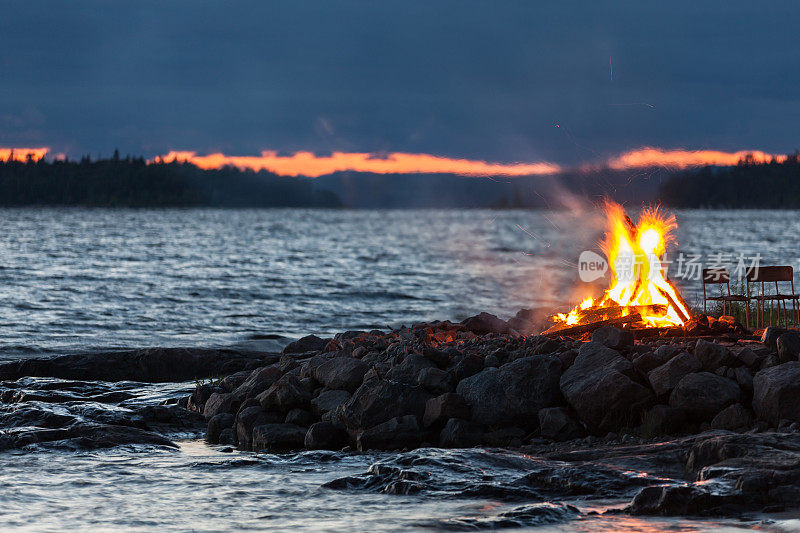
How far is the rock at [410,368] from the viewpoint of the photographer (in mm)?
11445

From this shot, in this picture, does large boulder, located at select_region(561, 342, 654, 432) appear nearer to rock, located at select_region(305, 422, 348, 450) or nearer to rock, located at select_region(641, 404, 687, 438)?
rock, located at select_region(641, 404, 687, 438)

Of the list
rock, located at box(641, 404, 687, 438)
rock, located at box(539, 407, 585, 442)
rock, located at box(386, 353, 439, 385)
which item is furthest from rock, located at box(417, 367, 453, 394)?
rock, located at box(641, 404, 687, 438)

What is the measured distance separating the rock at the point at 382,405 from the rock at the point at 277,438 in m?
0.61

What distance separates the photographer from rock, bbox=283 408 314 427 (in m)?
11.6

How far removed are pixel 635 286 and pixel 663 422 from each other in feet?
13.6

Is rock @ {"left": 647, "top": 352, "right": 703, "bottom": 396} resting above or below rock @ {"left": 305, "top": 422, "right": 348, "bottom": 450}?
above

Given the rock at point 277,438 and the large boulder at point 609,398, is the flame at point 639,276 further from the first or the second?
the rock at point 277,438

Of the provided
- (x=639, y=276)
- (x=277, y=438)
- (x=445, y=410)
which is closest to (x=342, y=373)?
(x=277, y=438)

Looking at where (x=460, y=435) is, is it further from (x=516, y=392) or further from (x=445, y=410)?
(x=516, y=392)

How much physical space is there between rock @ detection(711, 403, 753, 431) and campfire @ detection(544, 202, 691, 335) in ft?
9.31

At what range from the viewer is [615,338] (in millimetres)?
11281

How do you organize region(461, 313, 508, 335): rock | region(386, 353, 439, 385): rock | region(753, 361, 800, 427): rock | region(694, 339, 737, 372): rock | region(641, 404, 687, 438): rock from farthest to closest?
region(461, 313, 508, 335): rock, region(386, 353, 439, 385): rock, region(694, 339, 737, 372): rock, region(641, 404, 687, 438): rock, region(753, 361, 800, 427): rock

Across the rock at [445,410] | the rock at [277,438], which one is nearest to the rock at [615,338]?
the rock at [445,410]

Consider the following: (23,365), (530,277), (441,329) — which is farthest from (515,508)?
(530,277)
